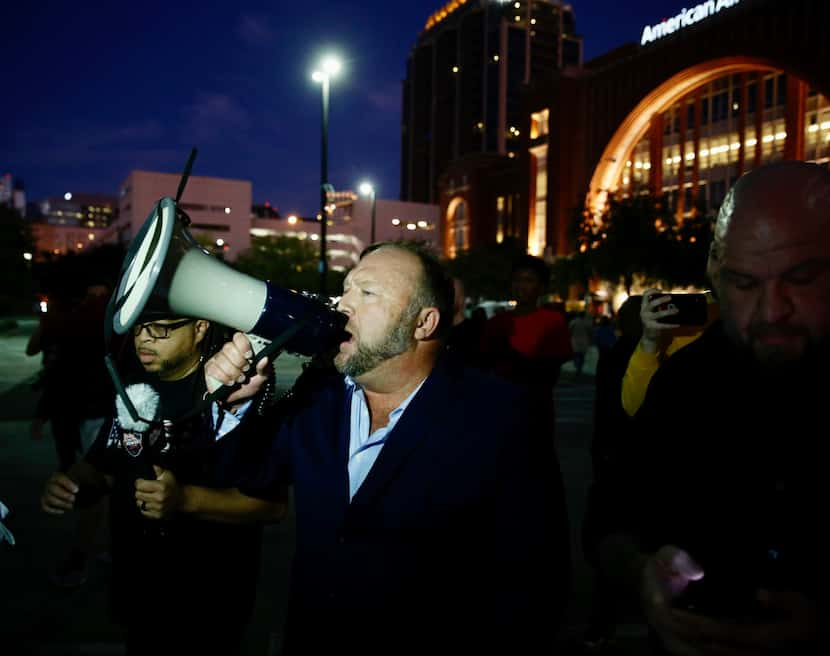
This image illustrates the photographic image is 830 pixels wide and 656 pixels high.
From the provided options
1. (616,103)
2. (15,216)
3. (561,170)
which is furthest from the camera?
(561,170)

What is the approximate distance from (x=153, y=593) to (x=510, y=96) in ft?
457

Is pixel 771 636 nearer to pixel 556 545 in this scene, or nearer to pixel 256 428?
pixel 556 545

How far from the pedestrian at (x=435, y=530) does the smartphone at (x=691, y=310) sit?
0.74 metres

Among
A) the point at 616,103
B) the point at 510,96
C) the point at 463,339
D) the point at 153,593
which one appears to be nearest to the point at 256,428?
the point at 153,593

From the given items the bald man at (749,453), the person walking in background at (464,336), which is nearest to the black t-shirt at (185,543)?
the bald man at (749,453)

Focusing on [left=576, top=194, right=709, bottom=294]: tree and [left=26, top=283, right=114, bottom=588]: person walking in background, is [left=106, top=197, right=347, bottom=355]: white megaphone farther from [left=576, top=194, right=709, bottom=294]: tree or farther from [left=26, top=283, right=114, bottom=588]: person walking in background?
[left=576, top=194, right=709, bottom=294]: tree

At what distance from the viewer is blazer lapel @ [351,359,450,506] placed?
5.51 ft

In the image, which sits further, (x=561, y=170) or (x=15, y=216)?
(x=561, y=170)

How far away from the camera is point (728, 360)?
4.27 ft

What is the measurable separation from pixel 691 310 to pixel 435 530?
116 centimetres

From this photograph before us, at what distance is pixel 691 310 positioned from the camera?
2197 mm

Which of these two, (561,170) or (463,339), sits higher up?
(561,170)

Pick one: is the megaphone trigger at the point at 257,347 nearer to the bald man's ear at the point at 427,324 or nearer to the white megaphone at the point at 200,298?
the white megaphone at the point at 200,298

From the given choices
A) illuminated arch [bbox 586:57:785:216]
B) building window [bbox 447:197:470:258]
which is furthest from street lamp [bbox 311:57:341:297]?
building window [bbox 447:197:470:258]
